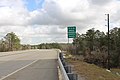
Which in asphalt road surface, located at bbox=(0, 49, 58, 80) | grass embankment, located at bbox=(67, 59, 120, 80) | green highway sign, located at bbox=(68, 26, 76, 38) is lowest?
grass embankment, located at bbox=(67, 59, 120, 80)

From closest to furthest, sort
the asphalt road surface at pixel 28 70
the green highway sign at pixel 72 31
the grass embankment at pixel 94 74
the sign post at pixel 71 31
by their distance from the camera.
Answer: the asphalt road surface at pixel 28 70, the grass embankment at pixel 94 74, the green highway sign at pixel 72 31, the sign post at pixel 71 31

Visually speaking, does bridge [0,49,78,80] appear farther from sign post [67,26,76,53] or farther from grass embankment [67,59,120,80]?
sign post [67,26,76,53]

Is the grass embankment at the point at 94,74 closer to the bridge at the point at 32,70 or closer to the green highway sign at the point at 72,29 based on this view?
the bridge at the point at 32,70

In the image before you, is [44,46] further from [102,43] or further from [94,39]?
[102,43]

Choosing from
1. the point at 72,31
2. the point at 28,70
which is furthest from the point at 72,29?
the point at 28,70

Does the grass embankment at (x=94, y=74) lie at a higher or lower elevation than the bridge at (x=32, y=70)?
lower

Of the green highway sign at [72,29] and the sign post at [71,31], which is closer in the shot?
the sign post at [71,31]

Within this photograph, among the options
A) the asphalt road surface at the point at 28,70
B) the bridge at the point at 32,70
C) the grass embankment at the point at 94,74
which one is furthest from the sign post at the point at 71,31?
the grass embankment at the point at 94,74

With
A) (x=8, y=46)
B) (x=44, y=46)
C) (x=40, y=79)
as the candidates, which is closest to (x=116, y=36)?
(x=8, y=46)

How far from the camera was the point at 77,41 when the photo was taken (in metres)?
132

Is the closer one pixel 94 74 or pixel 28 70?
pixel 94 74

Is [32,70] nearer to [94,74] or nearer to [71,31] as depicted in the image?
[94,74]

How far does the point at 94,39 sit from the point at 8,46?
38046 millimetres

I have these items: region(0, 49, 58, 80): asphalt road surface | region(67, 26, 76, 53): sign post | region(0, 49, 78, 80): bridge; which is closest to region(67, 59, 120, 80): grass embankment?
region(0, 49, 78, 80): bridge
